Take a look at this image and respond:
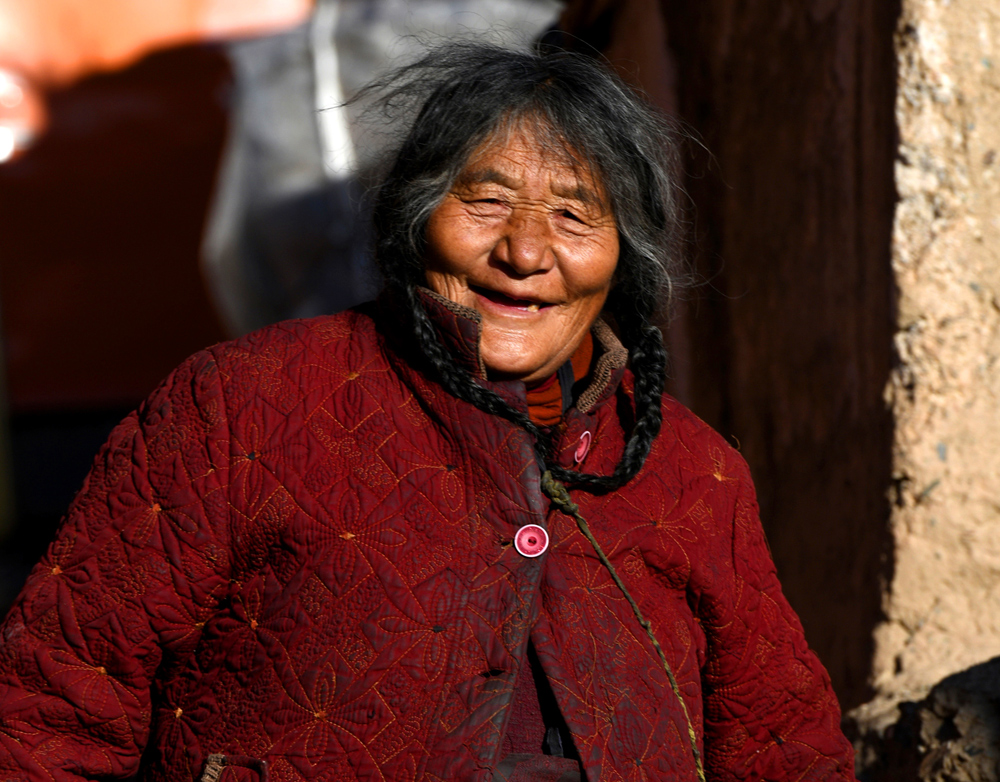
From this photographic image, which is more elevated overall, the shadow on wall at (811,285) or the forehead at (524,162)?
the forehead at (524,162)

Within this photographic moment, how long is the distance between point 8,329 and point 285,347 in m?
6.59

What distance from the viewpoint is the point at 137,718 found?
5.02 feet

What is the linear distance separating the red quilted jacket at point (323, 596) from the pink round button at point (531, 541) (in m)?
0.01

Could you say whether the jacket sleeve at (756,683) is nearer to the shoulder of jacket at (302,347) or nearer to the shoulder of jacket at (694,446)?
the shoulder of jacket at (694,446)

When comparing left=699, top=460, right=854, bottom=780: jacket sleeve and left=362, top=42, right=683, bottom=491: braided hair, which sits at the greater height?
left=362, top=42, right=683, bottom=491: braided hair

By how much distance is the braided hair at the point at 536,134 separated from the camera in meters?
1.71

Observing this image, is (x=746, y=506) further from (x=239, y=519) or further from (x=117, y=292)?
(x=117, y=292)

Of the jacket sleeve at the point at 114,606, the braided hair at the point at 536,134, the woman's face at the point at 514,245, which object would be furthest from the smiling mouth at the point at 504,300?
the jacket sleeve at the point at 114,606

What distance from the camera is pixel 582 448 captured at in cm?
174

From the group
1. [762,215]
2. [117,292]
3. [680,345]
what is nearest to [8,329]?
[117,292]

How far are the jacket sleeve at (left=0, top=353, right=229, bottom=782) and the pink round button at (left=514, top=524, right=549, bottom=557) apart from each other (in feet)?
1.38

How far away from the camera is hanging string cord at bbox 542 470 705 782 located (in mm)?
1648

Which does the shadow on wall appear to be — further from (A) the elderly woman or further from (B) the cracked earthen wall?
(A) the elderly woman

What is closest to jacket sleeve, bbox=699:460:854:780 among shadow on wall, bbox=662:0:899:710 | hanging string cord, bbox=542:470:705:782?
hanging string cord, bbox=542:470:705:782
